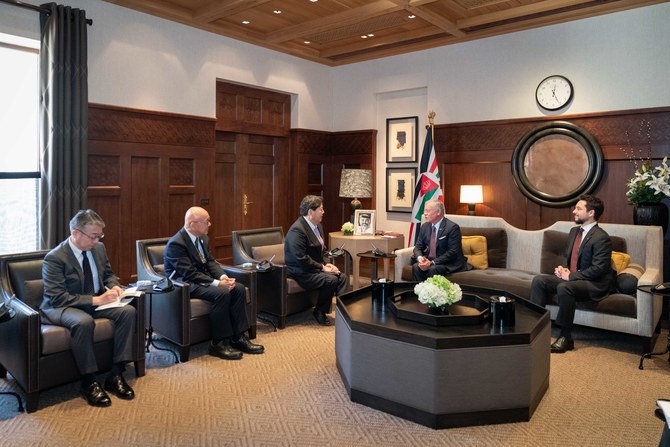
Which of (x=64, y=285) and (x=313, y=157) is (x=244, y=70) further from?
(x=64, y=285)

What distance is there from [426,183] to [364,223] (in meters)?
1.02

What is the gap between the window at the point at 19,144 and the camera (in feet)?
17.1

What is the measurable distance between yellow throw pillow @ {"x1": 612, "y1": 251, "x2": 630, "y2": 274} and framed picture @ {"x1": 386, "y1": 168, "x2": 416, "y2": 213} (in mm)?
3427

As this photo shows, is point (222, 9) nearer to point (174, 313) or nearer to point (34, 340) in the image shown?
point (174, 313)

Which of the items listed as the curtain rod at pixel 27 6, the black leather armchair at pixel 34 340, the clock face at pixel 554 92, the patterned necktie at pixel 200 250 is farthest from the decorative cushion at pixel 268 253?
the clock face at pixel 554 92

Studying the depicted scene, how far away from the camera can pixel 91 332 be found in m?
3.40

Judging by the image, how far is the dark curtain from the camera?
516cm

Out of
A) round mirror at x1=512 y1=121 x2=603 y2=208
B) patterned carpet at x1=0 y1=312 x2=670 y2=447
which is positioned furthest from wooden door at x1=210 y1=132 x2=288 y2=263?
round mirror at x1=512 y1=121 x2=603 y2=208

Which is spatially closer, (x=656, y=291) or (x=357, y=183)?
(x=656, y=291)

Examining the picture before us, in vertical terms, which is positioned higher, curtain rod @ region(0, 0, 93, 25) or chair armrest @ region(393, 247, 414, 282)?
curtain rod @ region(0, 0, 93, 25)

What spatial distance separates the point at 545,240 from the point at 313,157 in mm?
4102

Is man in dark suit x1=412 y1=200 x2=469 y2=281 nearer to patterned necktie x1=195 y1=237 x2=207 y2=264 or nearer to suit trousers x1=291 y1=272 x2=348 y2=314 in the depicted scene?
suit trousers x1=291 y1=272 x2=348 y2=314

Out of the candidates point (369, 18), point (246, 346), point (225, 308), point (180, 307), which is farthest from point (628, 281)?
point (369, 18)

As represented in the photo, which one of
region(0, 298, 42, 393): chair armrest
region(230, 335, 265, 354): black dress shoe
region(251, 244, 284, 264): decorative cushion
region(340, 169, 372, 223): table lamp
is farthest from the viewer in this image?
region(340, 169, 372, 223): table lamp
